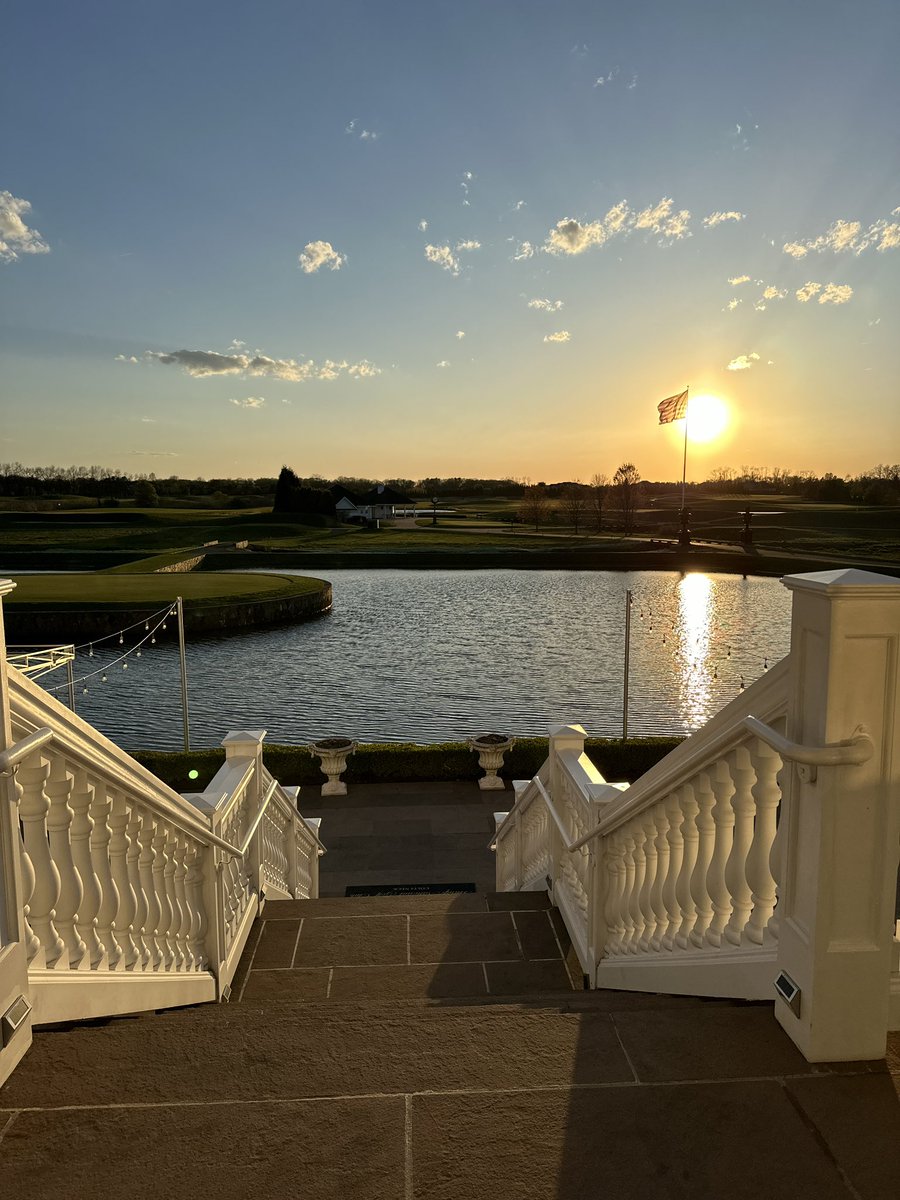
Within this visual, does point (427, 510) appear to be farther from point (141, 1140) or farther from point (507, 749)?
point (141, 1140)

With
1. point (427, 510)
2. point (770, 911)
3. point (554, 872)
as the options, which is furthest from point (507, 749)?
point (427, 510)

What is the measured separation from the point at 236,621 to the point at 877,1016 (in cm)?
3761

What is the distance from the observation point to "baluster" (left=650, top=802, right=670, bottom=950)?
322 centimetres

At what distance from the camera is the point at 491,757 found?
43.8 ft

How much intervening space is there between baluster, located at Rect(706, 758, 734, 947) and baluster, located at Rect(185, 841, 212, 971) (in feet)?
8.18

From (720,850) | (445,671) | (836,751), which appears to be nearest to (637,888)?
(720,850)

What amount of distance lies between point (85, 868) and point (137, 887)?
0.43m

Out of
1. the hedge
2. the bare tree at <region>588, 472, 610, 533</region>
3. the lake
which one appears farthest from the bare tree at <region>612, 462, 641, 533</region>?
the hedge

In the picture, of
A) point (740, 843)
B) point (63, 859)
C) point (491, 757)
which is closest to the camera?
point (63, 859)

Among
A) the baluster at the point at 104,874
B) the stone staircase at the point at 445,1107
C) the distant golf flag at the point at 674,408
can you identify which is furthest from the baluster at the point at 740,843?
the distant golf flag at the point at 674,408

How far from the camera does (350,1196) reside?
6.29 feet

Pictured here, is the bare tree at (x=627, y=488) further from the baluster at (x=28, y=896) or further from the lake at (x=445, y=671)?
the baluster at (x=28, y=896)

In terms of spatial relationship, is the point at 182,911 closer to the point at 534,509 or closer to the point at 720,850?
the point at 720,850

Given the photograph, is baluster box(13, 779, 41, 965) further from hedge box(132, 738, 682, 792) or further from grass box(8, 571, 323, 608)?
grass box(8, 571, 323, 608)
